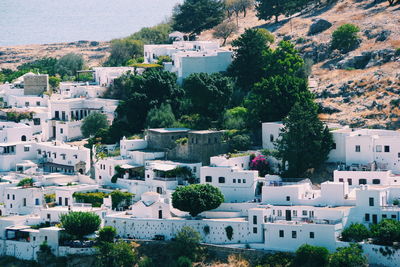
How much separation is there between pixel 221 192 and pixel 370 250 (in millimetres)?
11129

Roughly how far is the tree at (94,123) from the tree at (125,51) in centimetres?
1892

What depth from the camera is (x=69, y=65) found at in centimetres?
10494

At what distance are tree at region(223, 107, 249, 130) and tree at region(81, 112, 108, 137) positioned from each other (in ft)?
33.3

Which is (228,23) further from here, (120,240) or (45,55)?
(120,240)

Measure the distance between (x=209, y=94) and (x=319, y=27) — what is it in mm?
19210

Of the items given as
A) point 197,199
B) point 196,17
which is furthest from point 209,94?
point 196,17

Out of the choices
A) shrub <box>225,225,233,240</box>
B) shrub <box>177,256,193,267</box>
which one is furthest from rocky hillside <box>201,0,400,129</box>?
shrub <box>177,256,193,267</box>

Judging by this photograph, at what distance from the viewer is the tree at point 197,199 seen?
64.1 m

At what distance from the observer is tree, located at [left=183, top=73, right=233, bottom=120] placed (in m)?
77.2

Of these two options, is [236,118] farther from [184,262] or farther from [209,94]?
[184,262]

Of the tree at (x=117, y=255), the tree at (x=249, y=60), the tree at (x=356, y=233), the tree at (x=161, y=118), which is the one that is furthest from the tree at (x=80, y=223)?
the tree at (x=249, y=60)

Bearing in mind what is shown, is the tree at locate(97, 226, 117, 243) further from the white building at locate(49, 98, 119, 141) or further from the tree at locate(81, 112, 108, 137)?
the white building at locate(49, 98, 119, 141)

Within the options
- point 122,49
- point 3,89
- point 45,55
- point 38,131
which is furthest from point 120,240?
point 45,55

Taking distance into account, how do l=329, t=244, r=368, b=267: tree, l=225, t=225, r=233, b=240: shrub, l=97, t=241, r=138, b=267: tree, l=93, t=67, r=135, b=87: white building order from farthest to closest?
l=93, t=67, r=135, b=87: white building → l=97, t=241, r=138, b=267: tree → l=225, t=225, r=233, b=240: shrub → l=329, t=244, r=368, b=267: tree
